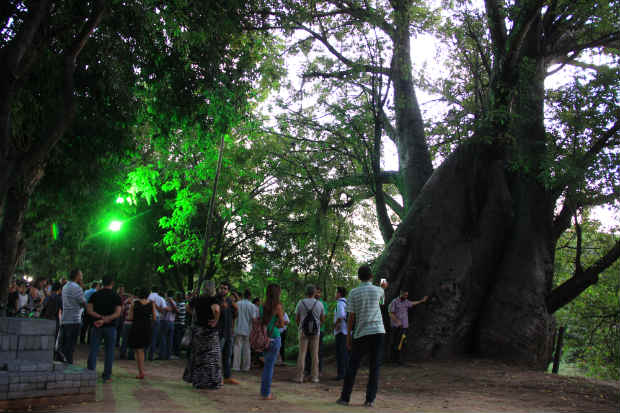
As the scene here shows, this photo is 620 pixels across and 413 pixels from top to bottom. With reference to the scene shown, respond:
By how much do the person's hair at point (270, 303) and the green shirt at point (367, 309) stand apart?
1.13 m

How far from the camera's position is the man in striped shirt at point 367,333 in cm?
697

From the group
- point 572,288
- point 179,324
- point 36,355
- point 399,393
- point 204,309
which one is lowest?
point 399,393

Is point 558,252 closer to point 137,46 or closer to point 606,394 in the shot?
point 606,394

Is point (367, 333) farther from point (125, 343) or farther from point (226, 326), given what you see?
point (125, 343)

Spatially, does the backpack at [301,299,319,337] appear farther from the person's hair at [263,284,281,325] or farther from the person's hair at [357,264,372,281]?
the person's hair at [357,264,372,281]

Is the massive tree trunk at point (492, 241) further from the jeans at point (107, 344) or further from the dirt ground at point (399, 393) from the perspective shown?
the jeans at point (107, 344)

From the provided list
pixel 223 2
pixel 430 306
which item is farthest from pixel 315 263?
pixel 223 2

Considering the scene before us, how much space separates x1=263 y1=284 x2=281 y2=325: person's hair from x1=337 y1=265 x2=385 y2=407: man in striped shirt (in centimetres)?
117

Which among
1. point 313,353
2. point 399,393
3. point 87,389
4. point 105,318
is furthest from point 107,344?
point 399,393

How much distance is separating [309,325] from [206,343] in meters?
2.88

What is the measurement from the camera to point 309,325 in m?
10.8

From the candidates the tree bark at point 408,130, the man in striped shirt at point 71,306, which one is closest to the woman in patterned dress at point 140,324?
the man in striped shirt at point 71,306

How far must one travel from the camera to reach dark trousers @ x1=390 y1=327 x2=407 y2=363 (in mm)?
12305

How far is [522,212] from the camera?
1416 centimetres
